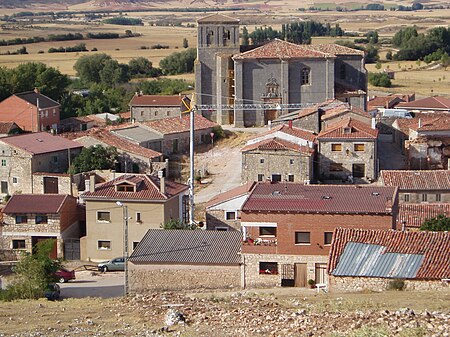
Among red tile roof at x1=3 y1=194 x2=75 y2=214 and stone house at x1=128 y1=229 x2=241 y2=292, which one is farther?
red tile roof at x1=3 y1=194 x2=75 y2=214

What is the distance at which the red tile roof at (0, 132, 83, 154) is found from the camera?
138ft

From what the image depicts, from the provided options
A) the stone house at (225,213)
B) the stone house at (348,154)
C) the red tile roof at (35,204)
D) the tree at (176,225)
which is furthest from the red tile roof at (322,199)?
the stone house at (348,154)

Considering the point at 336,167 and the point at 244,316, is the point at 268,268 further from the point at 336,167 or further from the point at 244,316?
the point at 336,167

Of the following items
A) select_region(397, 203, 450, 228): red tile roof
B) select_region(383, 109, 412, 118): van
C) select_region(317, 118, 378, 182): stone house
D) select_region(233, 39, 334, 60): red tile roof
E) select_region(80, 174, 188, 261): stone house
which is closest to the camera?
select_region(397, 203, 450, 228): red tile roof

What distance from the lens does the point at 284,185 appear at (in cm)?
3053

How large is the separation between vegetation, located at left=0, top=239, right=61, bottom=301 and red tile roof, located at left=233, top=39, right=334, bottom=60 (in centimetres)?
2450

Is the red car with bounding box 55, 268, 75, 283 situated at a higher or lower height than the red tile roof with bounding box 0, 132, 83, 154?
lower

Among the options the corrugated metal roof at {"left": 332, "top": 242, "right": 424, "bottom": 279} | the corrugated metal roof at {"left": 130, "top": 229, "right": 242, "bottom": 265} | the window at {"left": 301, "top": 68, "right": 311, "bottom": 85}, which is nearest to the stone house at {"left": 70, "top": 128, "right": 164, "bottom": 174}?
the window at {"left": 301, "top": 68, "right": 311, "bottom": 85}

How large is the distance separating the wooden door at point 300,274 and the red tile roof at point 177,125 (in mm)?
20194

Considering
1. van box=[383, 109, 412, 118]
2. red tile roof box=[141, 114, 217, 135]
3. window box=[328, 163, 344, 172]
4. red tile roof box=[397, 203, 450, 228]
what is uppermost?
red tile roof box=[141, 114, 217, 135]

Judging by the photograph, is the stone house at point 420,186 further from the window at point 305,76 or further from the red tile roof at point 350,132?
the window at point 305,76

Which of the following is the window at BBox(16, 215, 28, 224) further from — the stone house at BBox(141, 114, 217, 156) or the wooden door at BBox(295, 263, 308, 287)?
the stone house at BBox(141, 114, 217, 156)

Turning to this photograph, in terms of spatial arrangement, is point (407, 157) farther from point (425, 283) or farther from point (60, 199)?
point (425, 283)

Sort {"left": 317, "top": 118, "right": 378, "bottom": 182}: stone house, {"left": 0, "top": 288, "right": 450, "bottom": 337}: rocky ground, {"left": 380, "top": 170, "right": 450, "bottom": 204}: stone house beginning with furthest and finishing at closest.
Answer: {"left": 317, "top": 118, "right": 378, "bottom": 182}: stone house
{"left": 380, "top": 170, "right": 450, "bottom": 204}: stone house
{"left": 0, "top": 288, "right": 450, "bottom": 337}: rocky ground
